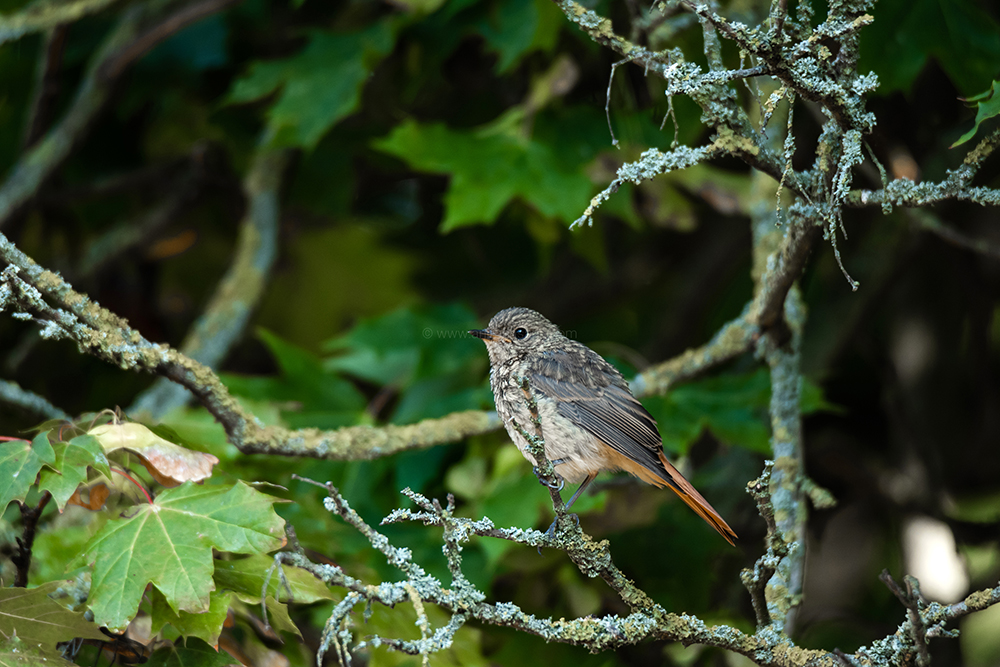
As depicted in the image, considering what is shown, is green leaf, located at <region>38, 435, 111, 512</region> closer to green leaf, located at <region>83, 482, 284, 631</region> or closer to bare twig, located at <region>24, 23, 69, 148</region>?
green leaf, located at <region>83, 482, 284, 631</region>

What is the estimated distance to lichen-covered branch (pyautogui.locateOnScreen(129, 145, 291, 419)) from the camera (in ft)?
12.9

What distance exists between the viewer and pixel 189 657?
228cm

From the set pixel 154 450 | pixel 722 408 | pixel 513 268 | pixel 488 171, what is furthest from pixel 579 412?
pixel 513 268

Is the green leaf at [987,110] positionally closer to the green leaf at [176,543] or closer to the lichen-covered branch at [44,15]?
the green leaf at [176,543]

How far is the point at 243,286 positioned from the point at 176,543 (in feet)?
7.92

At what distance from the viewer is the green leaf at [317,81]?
407 centimetres

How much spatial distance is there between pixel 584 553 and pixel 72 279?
4318 mm

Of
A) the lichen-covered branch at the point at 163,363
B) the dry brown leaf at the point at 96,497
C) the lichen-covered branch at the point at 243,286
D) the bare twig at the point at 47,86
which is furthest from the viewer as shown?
the bare twig at the point at 47,86

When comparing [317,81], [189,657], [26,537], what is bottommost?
[189,657]

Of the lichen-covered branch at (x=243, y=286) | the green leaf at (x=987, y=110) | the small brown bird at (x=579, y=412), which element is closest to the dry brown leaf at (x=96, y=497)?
the small brown bird at (x=579, y=412)

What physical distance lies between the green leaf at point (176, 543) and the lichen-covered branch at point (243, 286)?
167cm

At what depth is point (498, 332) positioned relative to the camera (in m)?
3.38

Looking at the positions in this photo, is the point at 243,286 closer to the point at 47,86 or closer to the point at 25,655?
the point at 47,86

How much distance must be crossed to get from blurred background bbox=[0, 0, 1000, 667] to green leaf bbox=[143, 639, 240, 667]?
0.74m
